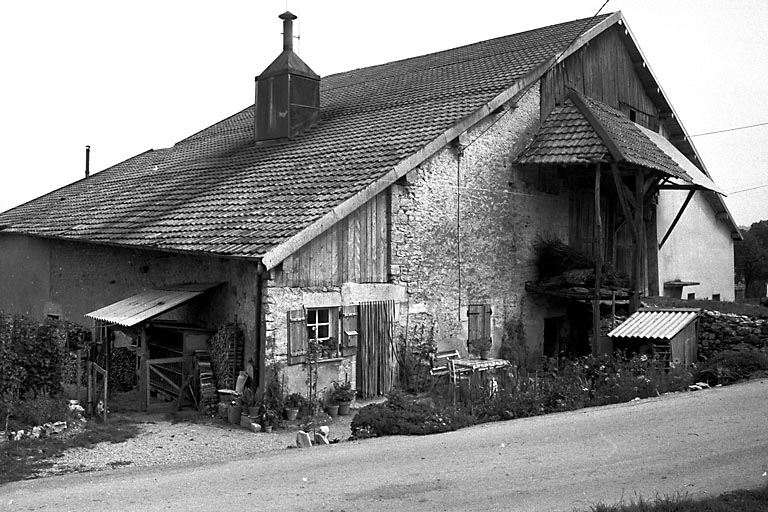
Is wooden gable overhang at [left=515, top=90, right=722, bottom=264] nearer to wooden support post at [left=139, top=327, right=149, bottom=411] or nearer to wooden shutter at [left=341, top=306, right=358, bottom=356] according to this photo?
wooden shutter at [left=341, top=306, right=358, bottom=356]

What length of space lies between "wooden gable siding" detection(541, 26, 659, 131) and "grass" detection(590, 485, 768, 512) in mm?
12800

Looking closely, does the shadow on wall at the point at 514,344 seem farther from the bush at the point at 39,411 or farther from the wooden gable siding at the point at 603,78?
the bush at the point at 39,411

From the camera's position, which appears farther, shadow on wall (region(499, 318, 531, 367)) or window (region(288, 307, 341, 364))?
shadow on wall (region(499, 318, 531, 367))

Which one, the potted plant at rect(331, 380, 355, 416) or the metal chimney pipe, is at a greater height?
the metal chimney pipe

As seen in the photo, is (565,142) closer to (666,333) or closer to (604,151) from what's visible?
(604,151)

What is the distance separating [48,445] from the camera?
9.50 m

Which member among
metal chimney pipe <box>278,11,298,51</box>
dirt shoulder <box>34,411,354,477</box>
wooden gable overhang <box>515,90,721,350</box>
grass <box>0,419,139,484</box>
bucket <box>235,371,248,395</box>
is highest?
metal chimney pipe <box>278,11,298,51</box>

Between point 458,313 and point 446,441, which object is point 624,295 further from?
point 446,441

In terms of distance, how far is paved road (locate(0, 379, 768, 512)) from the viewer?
6547 millimetres

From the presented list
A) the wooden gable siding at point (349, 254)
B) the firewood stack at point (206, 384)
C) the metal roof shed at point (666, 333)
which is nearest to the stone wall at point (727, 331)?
the metal roof shed at point (666, 333)

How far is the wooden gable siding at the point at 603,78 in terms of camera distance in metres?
18.0

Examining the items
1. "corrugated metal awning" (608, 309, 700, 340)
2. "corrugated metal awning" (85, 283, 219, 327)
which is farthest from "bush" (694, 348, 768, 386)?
"corrugated metal awning" (85, 283, 219, 327)

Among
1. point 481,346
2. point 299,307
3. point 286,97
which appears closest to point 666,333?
point 481,346

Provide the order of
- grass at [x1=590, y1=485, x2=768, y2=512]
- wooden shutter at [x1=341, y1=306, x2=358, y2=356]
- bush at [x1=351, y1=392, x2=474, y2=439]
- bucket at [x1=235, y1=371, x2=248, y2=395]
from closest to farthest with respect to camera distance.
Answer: grass at [x1=590, y1=485, x2=768, y2=512] → bush at [x1=351, y1=392, x2=474, y2=439] → bucket at [x1=235, y1=371, x2=248, y2=395] → wooden shutter at [x1=341, y1=306, x2=358, y2=356]
